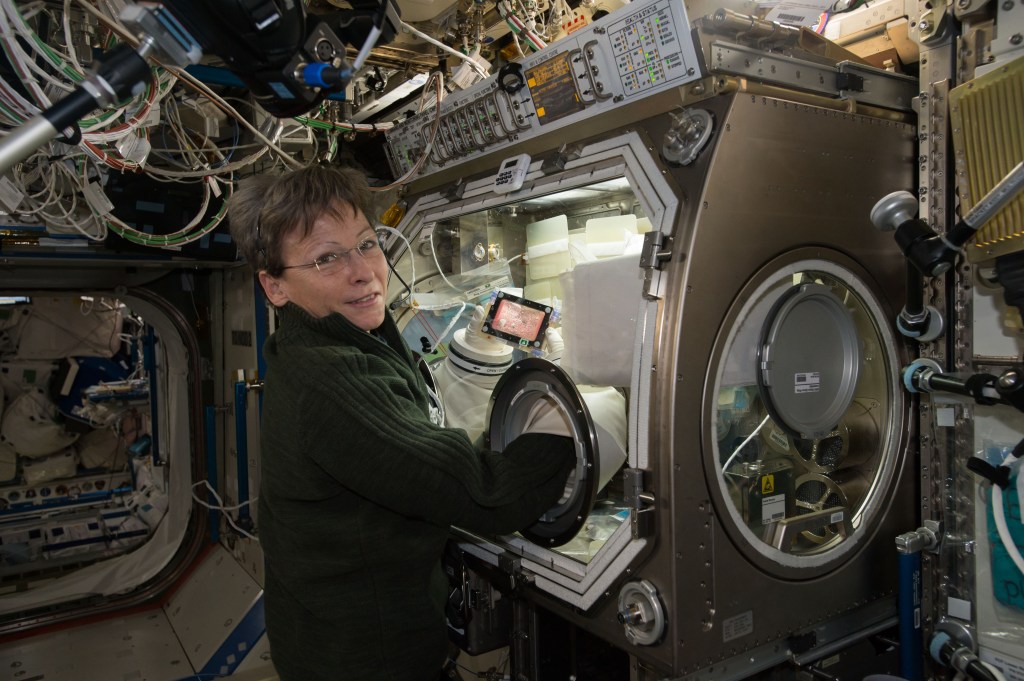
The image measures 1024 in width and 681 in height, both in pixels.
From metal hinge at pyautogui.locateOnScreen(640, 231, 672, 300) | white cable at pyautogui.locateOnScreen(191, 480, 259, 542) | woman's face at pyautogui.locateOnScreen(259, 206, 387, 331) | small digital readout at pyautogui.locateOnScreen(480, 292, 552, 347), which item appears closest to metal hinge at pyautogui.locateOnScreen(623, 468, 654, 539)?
metal hinge at pyautogui.locateOnScreen(640, 231, 672, 300)

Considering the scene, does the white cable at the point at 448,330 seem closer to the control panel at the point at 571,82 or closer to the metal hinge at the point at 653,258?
the control panel at the point at 571,82

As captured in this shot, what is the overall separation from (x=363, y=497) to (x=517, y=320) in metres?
1.12

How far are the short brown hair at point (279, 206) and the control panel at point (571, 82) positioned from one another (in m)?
0.69

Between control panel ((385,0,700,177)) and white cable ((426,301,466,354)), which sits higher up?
control panel ((385,0,700,177))

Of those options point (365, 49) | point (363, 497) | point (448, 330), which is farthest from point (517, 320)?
point (365, 49)

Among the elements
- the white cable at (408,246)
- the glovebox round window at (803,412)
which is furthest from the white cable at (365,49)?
the white cable at (408,246)

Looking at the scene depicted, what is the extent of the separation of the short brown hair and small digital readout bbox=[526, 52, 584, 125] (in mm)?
721

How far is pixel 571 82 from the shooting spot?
7.17 ft

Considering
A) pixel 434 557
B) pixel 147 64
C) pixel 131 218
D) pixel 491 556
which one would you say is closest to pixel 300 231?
pixel 147 64

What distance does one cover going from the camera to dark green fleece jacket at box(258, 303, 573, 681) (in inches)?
69.8

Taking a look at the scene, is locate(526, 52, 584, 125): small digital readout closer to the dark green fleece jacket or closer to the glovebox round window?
the glovebox round window

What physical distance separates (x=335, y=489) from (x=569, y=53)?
→ 5.07ft

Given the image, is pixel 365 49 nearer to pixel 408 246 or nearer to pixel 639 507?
pixel 639 507

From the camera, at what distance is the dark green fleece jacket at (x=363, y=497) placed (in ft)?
5.82
